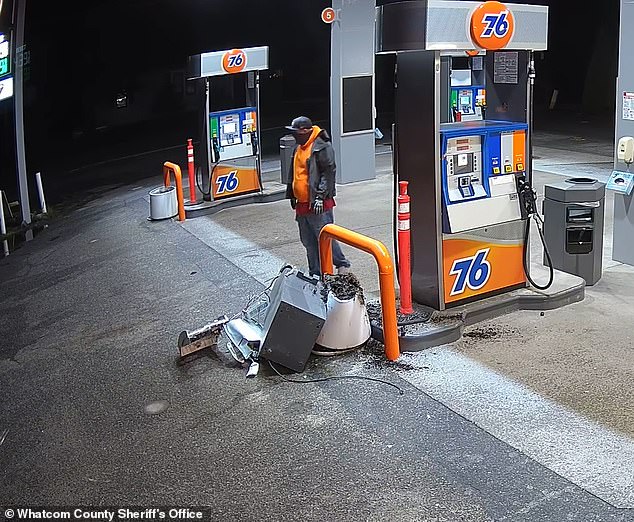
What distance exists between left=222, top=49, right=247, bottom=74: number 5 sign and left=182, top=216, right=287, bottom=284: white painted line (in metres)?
2.32

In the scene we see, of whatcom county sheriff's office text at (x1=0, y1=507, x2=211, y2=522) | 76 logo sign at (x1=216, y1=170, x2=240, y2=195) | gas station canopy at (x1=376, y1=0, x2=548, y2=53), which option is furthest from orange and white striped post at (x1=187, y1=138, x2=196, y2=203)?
whatcom county sheriff's office text at (x1=0, y1=507, x2=211, y2=522)

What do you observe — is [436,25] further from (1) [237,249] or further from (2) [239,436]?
(1) [237,249]

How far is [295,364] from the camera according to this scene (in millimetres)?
6090

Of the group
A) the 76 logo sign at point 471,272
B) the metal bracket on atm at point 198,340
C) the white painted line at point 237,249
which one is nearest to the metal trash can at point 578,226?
the 76 logo sign at point 471,272

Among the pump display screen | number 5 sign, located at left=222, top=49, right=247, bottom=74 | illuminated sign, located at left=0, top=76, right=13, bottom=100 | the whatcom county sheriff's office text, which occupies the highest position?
number 5 sign, located at left=222, top=49, right=247, bottom=74

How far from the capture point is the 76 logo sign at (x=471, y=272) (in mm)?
6801

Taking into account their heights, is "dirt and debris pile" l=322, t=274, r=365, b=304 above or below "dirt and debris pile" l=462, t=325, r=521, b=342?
above

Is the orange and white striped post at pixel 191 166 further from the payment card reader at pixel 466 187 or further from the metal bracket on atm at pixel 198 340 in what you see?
the payment card reader at pixel 466 187

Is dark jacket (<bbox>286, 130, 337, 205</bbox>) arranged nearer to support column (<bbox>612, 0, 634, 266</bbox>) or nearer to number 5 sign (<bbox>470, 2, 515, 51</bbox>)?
number 5 sign (<bbox>470, 2, 515, 51</bbox>)

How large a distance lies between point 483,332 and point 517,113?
6.51ft

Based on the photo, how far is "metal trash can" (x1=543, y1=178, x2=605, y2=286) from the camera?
302 inches

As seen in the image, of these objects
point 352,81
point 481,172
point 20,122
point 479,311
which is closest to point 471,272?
point 479,311

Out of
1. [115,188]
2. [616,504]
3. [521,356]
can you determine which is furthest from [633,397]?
[115,188]

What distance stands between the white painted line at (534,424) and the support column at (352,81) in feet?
27.0
